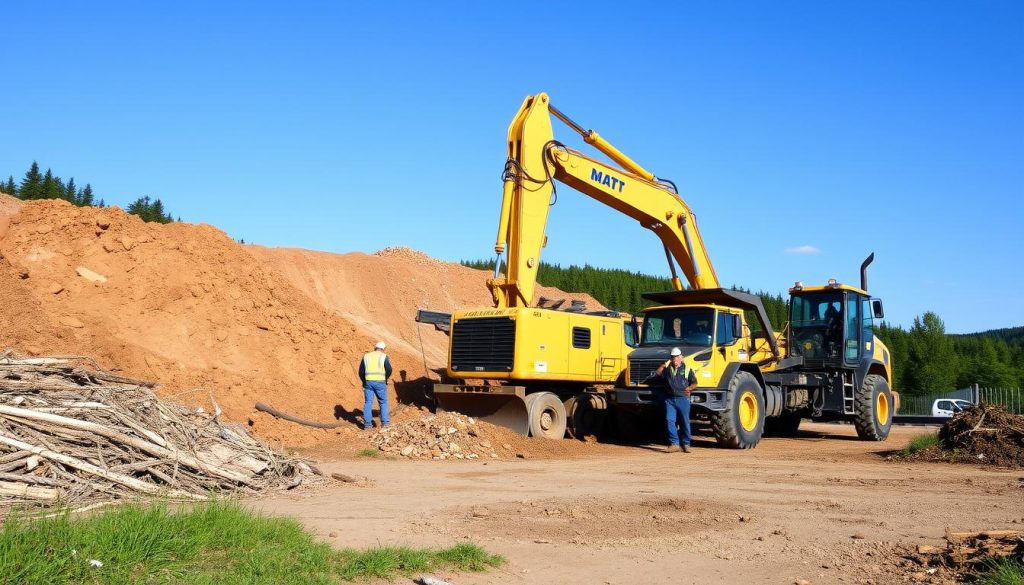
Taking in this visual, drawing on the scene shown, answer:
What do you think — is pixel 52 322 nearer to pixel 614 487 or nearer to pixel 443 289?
pixel 614 487

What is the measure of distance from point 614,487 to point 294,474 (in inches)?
153

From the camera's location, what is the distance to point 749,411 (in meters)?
16.7

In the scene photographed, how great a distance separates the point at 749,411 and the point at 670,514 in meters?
8.76

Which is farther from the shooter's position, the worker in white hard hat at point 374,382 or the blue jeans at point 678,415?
the worker in white hard hat at point 374,382

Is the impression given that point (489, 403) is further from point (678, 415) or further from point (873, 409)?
point (873, 409)

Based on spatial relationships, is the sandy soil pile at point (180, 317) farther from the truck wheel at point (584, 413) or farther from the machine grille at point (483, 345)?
the truck wheel at point (584, 413)

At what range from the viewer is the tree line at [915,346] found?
153 feet

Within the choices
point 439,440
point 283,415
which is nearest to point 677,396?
point 439,440

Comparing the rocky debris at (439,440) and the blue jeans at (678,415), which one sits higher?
the blue jeans at (678,415)

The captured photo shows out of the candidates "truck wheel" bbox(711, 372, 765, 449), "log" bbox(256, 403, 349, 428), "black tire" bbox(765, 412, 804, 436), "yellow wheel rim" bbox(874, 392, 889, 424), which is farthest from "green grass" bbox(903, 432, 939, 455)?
"log" bbox(256, 403, 349, 428)

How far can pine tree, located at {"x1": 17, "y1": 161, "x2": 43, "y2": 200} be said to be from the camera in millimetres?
48562

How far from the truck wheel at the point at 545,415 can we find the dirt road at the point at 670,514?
252 cm

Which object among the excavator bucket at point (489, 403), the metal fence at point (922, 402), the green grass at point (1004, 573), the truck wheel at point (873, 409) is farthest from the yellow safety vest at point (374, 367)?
the metal fence at point (922, 402)

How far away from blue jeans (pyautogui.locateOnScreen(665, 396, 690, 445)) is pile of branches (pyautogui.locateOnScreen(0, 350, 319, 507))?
7.41 m
